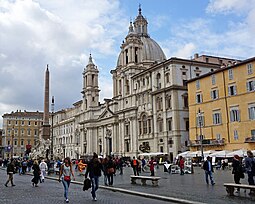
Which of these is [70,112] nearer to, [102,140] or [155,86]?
[102,140]

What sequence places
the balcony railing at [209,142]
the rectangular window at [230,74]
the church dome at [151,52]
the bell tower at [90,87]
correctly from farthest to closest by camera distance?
the bell tower at [90,87] < the church dome at [151,52] < the balcony railing at [209,142] < the rectangular window at [230,74]

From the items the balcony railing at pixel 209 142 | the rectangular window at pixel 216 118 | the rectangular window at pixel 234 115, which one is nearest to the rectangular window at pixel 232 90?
the rectangular window at pixel 234 115

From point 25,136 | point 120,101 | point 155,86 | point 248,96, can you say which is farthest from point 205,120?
point 25,136

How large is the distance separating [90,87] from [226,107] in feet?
163

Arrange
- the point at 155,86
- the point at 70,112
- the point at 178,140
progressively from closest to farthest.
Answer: the point at 178,140 < the point at 155,86 < the point at 70,112

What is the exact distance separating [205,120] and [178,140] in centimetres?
711

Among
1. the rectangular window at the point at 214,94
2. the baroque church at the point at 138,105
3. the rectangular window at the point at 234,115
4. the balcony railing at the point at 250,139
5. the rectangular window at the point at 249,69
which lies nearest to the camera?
the balcony railing at the point at 250,139

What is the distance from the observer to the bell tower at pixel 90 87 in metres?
87.4

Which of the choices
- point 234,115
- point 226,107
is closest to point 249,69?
point 226,107

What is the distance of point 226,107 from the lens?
1687 inches

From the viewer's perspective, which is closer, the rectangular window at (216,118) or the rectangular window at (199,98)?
the rectangular window at (216,118)

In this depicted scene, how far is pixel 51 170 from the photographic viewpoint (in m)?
33.6

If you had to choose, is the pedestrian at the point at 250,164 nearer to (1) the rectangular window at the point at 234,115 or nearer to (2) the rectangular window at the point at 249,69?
(2) the rectangular window at the point at 249,69

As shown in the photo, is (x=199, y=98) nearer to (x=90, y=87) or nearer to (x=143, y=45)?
(x=143, y=45)
